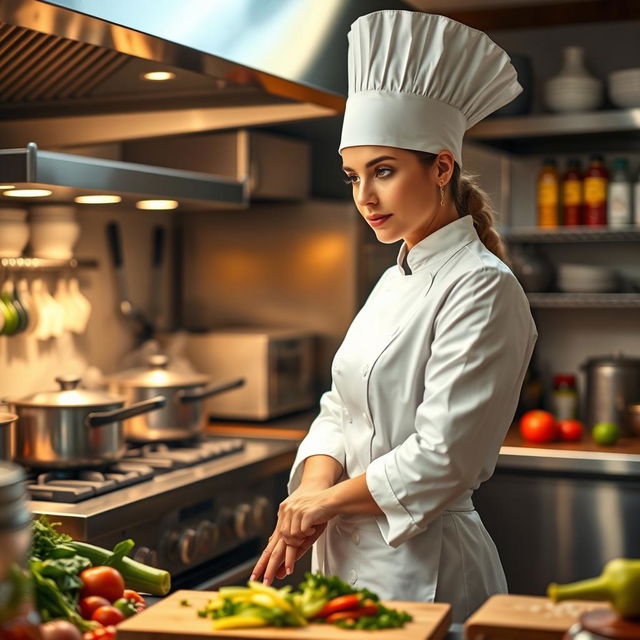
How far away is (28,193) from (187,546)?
2.70 ft

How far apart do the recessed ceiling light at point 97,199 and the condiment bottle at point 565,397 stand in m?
1.62

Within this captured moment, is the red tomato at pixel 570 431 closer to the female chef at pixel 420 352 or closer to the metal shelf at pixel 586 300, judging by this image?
the metal shelf at pixel 586 300

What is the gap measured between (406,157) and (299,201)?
1830mm

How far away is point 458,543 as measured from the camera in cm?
164

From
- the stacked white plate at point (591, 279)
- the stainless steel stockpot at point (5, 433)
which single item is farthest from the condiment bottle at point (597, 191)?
the stainless steel stockpot at point (5, 433)

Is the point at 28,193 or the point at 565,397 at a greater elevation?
the point at 28,193

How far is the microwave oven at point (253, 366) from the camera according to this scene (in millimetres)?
3178

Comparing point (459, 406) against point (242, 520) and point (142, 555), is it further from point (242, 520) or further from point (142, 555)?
point (242, 520)

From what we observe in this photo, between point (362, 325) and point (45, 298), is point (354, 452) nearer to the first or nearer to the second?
point (362, 325)

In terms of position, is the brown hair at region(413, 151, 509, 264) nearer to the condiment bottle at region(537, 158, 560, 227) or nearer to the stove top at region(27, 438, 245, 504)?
the stove top at region(27, 438, 245, 504)

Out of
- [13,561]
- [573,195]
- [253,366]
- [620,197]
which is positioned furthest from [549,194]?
[13,561]

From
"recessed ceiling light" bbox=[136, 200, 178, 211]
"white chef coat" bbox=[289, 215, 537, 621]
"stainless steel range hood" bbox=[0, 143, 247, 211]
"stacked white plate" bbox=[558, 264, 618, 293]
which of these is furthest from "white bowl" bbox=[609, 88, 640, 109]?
"white chef coat" bbox=[289, 215, 537, 621]

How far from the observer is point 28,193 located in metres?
2.14

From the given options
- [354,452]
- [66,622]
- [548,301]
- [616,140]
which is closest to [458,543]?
[354,452]
